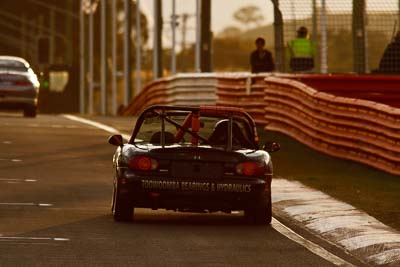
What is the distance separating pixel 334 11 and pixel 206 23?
39.5ft

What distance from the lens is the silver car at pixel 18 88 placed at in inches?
1550

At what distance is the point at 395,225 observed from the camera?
16047 millimetres

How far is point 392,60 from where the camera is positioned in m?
32.1

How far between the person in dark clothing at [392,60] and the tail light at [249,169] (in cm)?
1619

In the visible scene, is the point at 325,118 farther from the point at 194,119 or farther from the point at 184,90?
the point at 184,90

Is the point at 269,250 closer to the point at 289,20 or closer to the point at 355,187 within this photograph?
the point at 355,187

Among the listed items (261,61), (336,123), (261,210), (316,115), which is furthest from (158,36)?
(261,210)

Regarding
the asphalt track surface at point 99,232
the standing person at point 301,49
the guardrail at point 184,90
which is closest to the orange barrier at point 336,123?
the standing person at point 301,49

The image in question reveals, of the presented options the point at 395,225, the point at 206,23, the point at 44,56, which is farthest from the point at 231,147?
the point at 44,56

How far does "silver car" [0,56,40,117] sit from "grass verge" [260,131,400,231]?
12.2 m

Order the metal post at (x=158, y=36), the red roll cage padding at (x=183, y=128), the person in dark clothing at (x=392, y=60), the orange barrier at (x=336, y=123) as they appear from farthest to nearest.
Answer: the metal post at (x=158, y=36)
the person in dark clothing at (x=392, y=60)
the orange barrier at (x=336, y=123)
the red roll cage padding at (x=183, y=128)

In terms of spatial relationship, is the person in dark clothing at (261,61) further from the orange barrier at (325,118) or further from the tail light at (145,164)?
the tail light at (145,164)

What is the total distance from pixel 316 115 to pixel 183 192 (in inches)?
444

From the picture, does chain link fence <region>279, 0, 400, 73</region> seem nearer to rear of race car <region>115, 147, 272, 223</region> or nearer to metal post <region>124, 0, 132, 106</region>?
rear of race car <region>115, 147, 272, 223</region>
